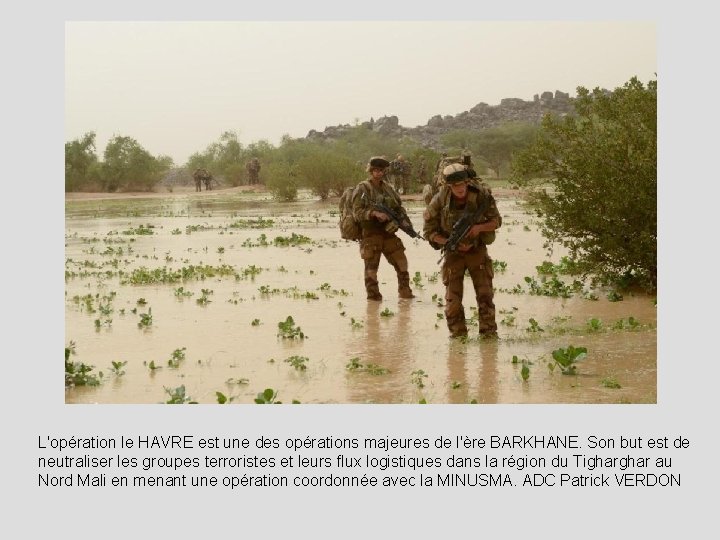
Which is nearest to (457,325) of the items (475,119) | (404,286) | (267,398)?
(267,398)

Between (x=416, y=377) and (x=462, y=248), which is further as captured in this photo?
(x=462, y=248)

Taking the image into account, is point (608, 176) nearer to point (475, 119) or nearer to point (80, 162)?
point (80, 162)

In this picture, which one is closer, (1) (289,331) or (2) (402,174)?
(1) (289,331)

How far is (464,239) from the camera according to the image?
31.1 ft

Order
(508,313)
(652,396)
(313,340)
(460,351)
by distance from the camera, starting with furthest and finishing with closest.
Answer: (508,313), (313,340), (460,351), (652,396)

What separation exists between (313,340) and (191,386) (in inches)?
85.3

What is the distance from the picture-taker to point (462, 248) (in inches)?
374

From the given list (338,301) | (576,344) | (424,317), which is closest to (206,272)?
(338,301)

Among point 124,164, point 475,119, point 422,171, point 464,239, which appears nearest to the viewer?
point 464,239

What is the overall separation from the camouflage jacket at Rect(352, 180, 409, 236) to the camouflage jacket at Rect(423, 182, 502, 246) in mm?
3077

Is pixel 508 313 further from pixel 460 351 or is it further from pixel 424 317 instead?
pixel 460 351

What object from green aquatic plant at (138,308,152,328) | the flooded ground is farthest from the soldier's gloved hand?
green aquatic plant at (138,308,152,328)

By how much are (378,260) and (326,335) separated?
272 cm

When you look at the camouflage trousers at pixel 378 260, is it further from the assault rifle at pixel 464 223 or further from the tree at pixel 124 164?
the tree at pixel 124 164
